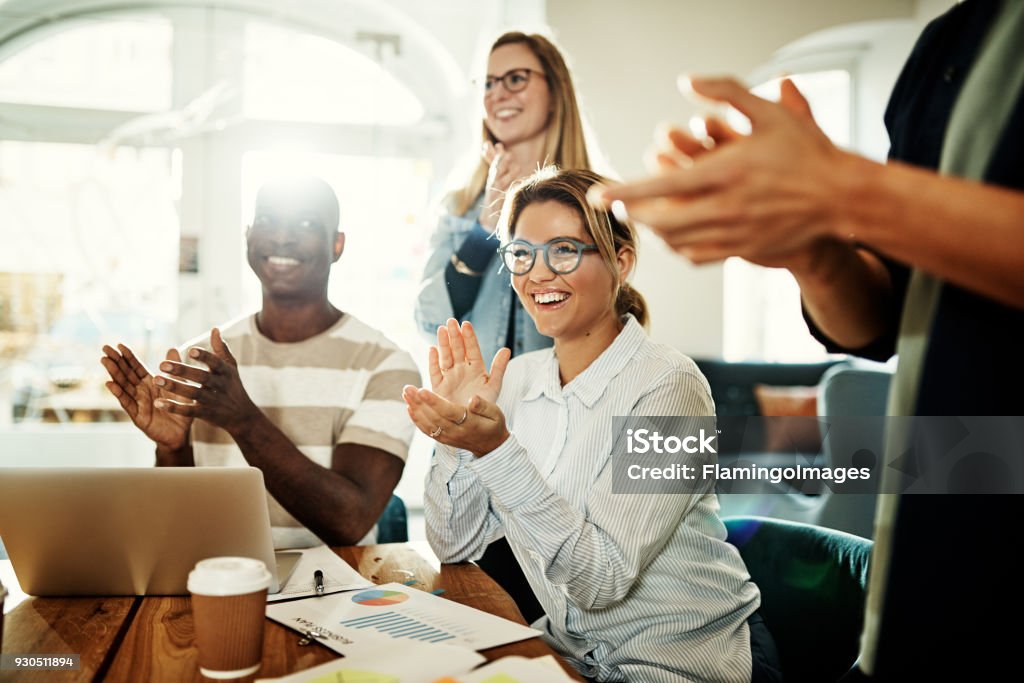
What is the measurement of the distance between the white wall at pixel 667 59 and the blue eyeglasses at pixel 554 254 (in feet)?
11.2

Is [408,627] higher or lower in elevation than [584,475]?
lower

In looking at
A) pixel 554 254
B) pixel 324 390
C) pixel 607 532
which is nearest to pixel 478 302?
pixel 324 390

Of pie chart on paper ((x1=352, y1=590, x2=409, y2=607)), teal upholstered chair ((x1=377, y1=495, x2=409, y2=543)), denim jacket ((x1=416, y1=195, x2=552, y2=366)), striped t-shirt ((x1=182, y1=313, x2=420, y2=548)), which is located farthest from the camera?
denim jacket ((x1=416, y1=195, x2=552, y2=366))

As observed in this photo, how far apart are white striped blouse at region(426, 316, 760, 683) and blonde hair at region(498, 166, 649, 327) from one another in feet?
0.35

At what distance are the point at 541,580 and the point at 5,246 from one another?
4280 mm

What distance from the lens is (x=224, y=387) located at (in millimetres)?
1525

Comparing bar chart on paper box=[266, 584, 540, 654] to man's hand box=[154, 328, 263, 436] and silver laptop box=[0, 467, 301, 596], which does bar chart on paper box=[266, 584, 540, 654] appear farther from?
man's hand box=[154, 328, 263, 436]

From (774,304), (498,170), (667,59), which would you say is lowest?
(774,304)

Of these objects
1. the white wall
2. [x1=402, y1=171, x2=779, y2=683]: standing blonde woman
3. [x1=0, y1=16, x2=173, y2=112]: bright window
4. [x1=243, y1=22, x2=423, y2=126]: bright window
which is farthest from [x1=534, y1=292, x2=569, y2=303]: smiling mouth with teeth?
[x1=0, y1=16, x2=173, y2=112]: bright window

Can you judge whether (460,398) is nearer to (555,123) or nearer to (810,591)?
(810,591)

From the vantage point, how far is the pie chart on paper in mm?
1206

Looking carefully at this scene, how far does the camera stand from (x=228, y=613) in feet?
3.02

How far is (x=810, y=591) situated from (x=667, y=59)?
13.5ft

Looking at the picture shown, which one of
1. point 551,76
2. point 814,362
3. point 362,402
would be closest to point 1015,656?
point 362,402
